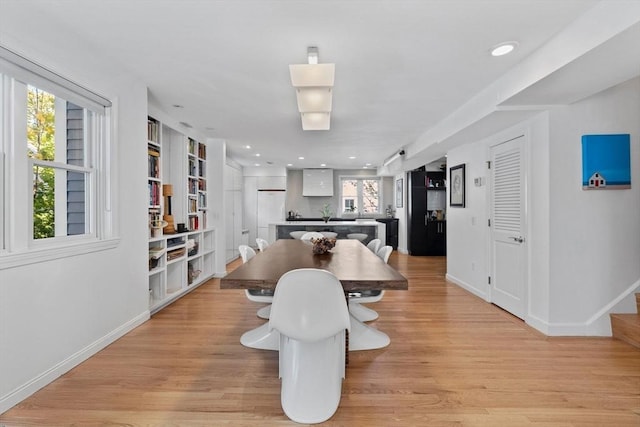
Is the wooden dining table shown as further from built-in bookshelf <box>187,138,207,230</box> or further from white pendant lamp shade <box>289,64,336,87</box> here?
built-in bookshelf <box>187,138,207,230</box>

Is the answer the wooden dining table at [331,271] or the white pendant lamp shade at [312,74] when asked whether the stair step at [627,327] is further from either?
the white pendant lamp shade at [312,74]

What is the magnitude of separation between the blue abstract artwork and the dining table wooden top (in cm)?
205

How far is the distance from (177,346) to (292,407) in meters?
1.39

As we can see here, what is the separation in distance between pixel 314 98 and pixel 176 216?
9.77 feet

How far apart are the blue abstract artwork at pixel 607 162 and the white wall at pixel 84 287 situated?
13.3 feet

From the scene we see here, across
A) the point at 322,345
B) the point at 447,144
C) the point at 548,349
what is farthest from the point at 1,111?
the point at 447,144

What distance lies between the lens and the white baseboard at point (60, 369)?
1909 mm

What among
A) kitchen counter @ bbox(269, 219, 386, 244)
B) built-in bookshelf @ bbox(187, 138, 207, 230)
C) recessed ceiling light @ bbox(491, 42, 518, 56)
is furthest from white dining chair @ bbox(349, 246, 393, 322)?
kitchen counter @ bbox(269, 219, 386, 244)

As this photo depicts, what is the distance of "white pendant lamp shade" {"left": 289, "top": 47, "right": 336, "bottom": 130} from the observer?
219 cm

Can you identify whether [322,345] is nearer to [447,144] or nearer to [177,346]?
[177,346]

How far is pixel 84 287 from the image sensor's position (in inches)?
98.2

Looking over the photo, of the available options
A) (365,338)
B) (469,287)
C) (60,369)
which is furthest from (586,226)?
(60,369)

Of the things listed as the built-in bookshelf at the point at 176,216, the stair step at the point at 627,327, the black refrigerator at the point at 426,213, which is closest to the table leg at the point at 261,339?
the built-in bookshelf at the point at 176,216

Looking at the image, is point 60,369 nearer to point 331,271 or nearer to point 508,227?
point 331,271
